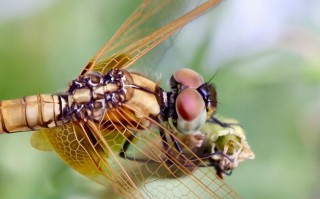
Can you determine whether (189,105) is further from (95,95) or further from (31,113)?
(31,113)

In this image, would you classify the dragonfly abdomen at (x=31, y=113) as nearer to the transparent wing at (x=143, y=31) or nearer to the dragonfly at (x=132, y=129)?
the dragonfly at (x=132, y=129)

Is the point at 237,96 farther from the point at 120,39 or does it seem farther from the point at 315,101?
the point at 120,39

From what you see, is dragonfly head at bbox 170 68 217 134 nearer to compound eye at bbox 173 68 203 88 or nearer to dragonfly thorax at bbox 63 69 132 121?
compound eye at bbox 173 68 203 88

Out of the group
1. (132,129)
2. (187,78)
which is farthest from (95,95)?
(187,78)

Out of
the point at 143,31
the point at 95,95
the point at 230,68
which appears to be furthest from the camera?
the point at 230,68

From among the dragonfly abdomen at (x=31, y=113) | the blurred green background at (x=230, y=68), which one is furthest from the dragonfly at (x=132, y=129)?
the blurred green background at (x=230, y=68)


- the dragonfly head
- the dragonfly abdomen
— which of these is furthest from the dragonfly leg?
the dragonfly abdomen

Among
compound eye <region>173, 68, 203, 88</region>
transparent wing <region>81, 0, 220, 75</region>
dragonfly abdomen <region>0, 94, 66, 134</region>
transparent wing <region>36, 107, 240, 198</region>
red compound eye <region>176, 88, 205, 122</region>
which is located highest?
transparent wing <region>81, 0, 220, 75</region>
